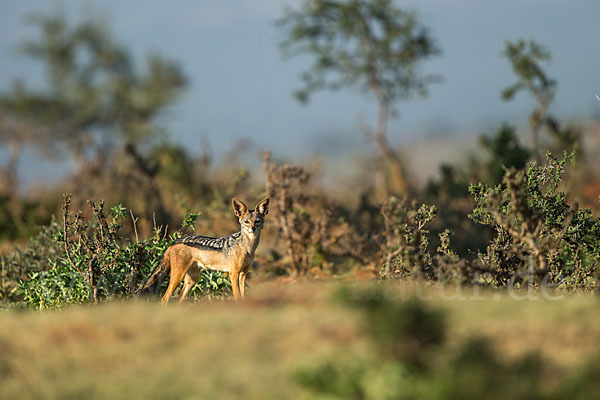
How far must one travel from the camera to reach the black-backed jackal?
938 centimetres

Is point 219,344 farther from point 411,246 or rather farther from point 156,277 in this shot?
point 156,277

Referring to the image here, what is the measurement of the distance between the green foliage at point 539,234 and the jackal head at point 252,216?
2595 millimetres

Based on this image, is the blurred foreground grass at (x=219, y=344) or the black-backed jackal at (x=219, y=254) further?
the black-backed jackal at (x=219, y=254)

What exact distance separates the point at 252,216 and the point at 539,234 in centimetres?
361

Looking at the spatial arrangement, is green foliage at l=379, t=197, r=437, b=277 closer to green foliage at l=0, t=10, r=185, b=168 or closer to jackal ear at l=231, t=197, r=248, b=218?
jackal ear at l=231, t=197, r=248, b=218

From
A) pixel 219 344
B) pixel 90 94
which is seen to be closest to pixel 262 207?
pixel 219 344

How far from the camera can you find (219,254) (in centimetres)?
938

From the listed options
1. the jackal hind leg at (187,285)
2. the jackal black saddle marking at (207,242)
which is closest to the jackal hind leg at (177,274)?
the jackal black saddle marking at (207,242)

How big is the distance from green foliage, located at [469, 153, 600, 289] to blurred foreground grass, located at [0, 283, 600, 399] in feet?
7.01

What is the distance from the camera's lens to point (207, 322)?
6.41m

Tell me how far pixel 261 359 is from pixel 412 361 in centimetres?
115

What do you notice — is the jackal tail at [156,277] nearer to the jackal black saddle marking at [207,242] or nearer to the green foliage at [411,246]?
the jackal black saddle marking at [207,242]

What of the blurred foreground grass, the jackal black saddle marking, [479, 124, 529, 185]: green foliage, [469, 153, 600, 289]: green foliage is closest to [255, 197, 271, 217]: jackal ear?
the jackal black saddle marking

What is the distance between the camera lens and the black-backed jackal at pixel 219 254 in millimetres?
9375
